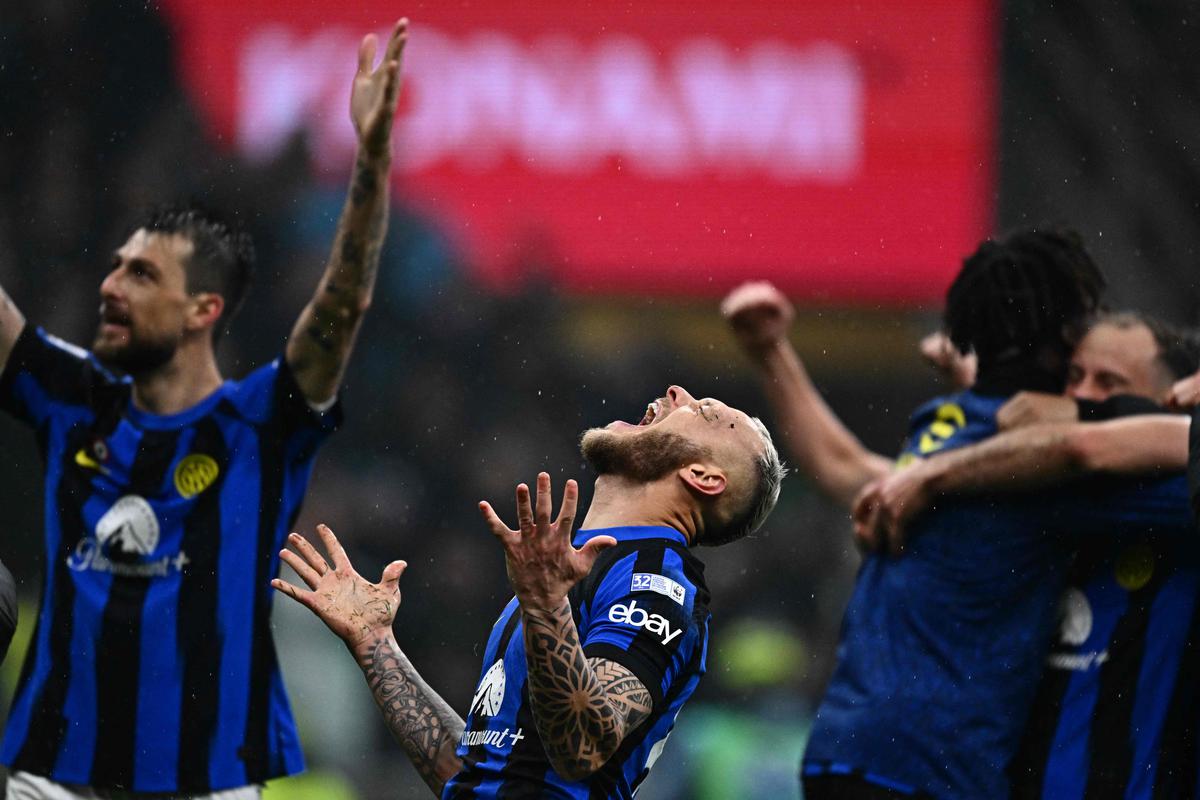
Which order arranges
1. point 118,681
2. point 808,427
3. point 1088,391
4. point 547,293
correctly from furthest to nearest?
1. point 547,293
2. point 808,427
3. point 1088,391
4. point 118,681

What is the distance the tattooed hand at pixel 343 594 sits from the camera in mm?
3447

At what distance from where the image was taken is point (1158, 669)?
13.1 ft

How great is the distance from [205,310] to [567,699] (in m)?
2.28

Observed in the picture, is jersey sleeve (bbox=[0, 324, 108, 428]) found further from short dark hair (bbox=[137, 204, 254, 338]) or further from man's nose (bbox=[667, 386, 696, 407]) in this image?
man's nose (bbox=[667, 386, 696, 407])

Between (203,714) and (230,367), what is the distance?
4.79 meters

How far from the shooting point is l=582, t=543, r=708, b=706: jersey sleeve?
9.81ft

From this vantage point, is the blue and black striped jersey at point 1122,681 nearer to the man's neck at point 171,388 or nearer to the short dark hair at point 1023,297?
the short dark hair at point 1023,297

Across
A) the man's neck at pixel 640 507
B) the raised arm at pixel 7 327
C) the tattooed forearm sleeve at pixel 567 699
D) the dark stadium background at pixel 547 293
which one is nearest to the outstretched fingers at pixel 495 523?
the tattooed forearm sleeve at pixel 567 699

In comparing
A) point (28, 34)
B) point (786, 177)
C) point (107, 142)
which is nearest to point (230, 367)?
point (107, 142)

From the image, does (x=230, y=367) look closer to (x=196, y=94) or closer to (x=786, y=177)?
(x=196, y=94)

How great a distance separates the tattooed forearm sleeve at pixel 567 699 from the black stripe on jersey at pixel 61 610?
189 centimetres

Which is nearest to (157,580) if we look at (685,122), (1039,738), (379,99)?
(379,99)

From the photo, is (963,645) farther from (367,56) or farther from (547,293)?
(547,293)

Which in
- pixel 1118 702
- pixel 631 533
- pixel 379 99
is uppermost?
pixel 379 99
